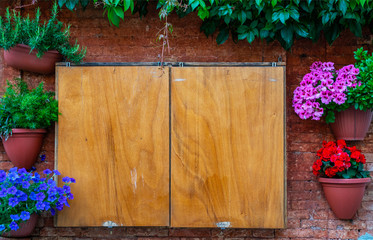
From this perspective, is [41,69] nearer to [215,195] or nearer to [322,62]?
[215,195]

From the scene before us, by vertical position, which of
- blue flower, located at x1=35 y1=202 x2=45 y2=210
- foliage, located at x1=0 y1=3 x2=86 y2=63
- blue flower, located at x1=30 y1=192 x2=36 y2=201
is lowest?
blue flower, located at x1=35 y1=202 x2=45 y2=210

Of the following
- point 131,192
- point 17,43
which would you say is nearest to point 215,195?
point 131,192

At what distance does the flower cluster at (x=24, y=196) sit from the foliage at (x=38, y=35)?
2.80 feet

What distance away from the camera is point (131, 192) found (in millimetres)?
2908

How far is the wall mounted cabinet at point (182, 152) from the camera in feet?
9.51

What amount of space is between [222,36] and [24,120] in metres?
1.53

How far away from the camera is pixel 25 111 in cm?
285

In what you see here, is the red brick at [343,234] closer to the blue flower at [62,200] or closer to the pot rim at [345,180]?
the pot rim at [345,180]

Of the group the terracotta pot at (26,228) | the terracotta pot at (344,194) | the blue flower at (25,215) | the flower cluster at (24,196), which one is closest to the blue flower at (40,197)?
the flower cluster at (24,196)

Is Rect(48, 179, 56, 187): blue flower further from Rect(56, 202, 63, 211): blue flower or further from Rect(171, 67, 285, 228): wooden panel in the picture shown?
Rect(171, 67, 285, 228): wooden panel

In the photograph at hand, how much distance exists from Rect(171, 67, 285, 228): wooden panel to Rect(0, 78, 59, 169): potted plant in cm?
90

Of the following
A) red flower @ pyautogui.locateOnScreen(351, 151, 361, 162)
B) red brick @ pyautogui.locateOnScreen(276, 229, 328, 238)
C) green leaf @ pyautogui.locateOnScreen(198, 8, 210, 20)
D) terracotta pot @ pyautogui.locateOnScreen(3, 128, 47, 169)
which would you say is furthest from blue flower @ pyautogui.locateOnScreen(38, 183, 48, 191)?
red flower @ pyautogui.locateOnScreen(351, 151, 361, 162)

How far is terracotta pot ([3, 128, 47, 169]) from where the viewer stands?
9.51 feet

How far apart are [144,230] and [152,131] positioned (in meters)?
0.78
